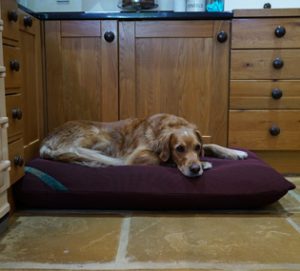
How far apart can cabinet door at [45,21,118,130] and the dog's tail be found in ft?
1.34

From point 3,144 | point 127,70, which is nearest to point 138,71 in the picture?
point 127,70

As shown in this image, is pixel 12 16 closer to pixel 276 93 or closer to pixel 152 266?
pixel 152 266

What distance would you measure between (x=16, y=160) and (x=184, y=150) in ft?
2.61

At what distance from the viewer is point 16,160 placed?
1.76 meters

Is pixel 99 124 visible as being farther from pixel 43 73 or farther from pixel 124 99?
pixel 43 73

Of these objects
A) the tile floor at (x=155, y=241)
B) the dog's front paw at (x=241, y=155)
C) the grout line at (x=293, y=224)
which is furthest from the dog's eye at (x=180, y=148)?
the grout line at (x=293, y=224)

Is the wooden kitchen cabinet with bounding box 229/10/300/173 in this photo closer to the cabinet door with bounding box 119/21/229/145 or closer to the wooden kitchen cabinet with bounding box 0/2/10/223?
the cabinet door with bounding box 119/21/229/145

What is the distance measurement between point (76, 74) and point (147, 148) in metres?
0.74

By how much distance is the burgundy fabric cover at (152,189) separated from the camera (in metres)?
1.88

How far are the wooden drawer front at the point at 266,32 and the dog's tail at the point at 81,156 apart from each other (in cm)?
106

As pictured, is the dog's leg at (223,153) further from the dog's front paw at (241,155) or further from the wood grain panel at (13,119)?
the wood grain panel at (13,119)

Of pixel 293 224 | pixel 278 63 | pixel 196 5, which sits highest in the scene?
pixel 196 5

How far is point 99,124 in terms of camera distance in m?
2.40

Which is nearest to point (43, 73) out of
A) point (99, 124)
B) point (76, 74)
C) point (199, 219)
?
point (76, 74)
